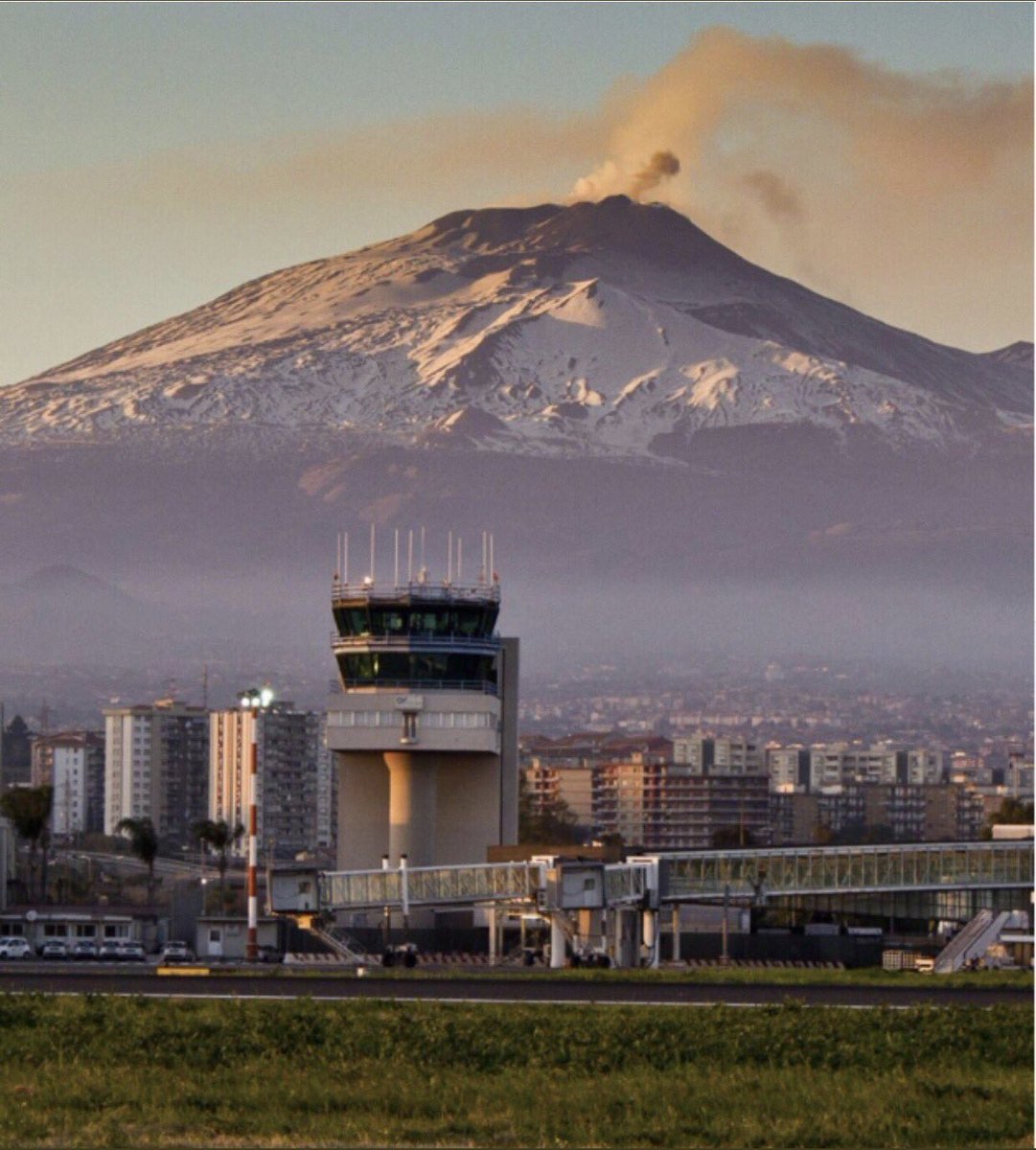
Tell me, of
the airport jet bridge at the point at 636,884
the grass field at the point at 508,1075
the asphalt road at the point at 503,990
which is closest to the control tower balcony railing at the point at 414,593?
the airport jet bridge at the point at 636,884

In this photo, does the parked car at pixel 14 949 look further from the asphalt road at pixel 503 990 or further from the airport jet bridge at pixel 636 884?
the asphalt road at pixel 503 990

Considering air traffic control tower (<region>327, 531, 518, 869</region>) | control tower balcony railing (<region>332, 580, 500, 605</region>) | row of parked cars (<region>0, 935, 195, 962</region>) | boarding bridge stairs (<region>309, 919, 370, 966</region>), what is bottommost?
row of parked cars (<region>0, 935, 195, 962</region>)

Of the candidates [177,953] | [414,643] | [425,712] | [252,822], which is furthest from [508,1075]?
[414,643]

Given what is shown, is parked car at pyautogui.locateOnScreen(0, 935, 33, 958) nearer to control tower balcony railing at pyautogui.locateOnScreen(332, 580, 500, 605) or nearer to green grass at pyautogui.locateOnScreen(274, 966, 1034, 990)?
control tower balcony railing at pyautogui.locateOnScreen(332, 580, 500, 605)

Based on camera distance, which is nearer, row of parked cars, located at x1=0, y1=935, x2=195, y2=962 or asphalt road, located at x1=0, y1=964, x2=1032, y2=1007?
asphalt road, located at x1=0, y1=964, x2=1032, y2=1007

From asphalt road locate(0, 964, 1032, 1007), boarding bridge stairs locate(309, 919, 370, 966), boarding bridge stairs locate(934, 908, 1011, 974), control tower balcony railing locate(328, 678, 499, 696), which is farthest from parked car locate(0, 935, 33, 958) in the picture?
asphalt road locate(0, 964, 1032, 1007)

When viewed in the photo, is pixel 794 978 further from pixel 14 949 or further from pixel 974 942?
pixel 14 949

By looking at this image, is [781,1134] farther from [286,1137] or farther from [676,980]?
[676,980]
